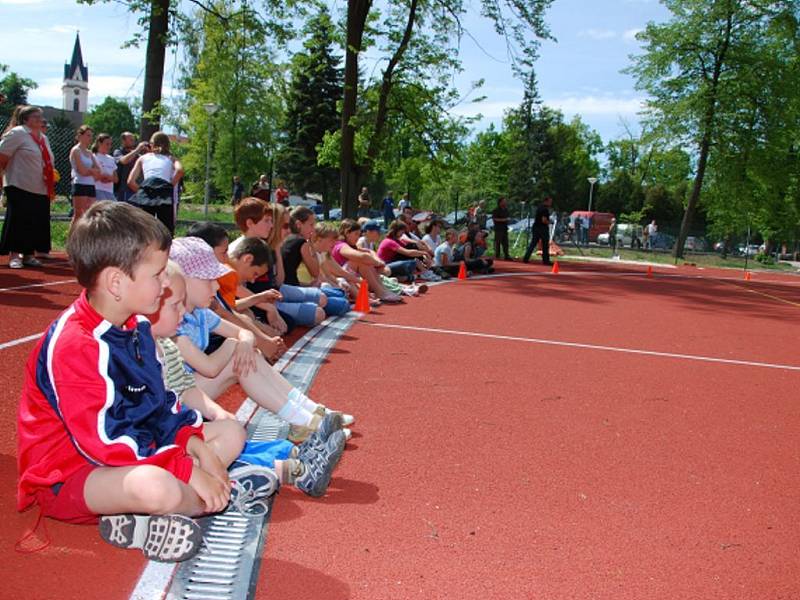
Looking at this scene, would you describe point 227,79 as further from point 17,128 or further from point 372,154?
point 17,128

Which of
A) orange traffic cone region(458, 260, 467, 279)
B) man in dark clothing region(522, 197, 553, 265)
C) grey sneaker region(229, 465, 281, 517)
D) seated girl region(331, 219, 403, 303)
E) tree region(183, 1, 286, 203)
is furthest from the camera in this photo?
tree region(183, 1, 286, 203)

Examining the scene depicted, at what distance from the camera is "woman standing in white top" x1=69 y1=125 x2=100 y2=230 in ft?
34.2

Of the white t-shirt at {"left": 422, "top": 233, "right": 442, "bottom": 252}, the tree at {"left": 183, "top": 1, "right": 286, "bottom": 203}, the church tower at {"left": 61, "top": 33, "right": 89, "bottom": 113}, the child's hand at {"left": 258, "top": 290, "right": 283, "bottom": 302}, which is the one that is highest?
the church tower at {"left": 61, "top": 33, "right": 89, "bottom": 113}

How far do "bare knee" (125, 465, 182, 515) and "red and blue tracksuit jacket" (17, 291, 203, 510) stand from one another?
57mm

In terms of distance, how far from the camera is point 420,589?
2.82 meters

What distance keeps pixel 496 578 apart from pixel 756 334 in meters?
8.70

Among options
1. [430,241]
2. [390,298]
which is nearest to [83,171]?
[390,298]

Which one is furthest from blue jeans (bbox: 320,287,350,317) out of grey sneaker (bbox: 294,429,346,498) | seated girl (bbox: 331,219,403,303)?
grey sneaker (bbox: 294,429,346,498)

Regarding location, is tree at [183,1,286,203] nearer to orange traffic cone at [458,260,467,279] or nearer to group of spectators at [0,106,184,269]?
orange traffic cone at [458,260,467,279]

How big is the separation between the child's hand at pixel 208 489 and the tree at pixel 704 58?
34.5m

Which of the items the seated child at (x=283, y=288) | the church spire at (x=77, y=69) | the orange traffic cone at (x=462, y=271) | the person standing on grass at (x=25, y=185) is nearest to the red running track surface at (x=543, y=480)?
the seated child at (x=283, y=288)

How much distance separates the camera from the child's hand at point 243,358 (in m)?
4.15

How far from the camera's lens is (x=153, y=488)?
2688mm

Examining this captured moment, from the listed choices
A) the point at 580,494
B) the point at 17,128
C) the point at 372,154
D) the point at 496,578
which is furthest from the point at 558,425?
the point at 372,154
